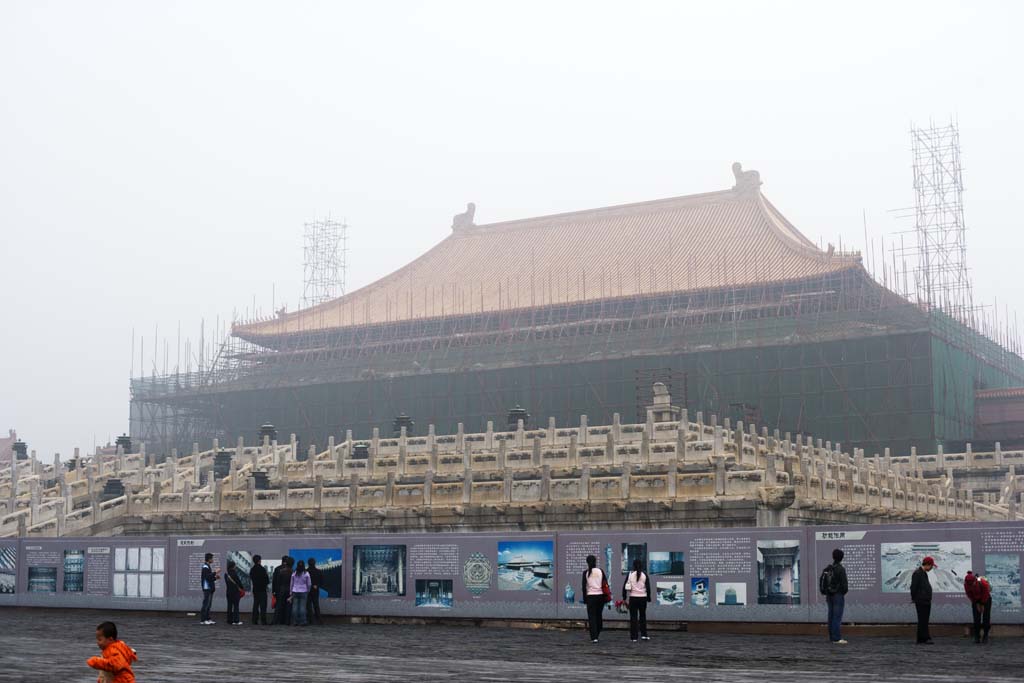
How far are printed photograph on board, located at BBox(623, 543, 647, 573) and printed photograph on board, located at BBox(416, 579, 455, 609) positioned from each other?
324 cm

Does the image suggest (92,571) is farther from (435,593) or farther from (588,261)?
(588,261)

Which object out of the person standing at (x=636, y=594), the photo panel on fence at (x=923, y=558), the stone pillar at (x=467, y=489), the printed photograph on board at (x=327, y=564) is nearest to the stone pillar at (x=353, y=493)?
the stone pillar at (x=467, y=489)

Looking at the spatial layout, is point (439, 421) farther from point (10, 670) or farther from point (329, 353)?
point (10, 670)

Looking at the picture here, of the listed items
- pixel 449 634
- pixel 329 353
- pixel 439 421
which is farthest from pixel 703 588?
pixel 329 353

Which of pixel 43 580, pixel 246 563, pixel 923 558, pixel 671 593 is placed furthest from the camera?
pixel 43 580

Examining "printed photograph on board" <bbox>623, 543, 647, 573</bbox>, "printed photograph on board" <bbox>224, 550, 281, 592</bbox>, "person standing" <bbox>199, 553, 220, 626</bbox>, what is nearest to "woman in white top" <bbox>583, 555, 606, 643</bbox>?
"printed photograph on board" <bbox>623, 543, 647, 573</bbox>

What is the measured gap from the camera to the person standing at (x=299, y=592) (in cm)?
2422

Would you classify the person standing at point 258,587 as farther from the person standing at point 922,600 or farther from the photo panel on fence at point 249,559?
the person standing at point 922,600

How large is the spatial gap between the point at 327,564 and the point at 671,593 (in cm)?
656

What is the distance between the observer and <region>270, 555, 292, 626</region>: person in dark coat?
79.9 ft

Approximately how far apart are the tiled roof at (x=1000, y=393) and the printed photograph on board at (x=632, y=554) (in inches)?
1850

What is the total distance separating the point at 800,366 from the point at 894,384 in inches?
165

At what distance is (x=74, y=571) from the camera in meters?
27.6

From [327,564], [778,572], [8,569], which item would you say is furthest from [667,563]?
[8,569]
